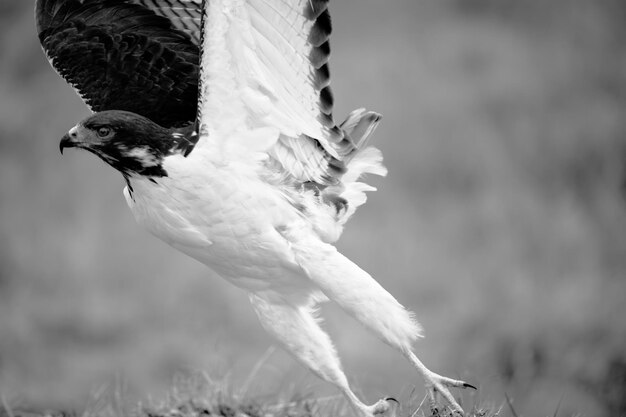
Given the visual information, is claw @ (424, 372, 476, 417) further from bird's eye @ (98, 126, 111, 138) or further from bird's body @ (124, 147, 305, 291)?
bird's eye @ (98, 126, 111, 138)

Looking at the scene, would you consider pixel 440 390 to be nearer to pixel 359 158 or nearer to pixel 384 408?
pixel 384 408

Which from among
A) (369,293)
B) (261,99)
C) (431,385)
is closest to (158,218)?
(261,99)

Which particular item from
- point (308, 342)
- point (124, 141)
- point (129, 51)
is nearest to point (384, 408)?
point (308, 342)

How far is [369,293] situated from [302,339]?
0.45 meters

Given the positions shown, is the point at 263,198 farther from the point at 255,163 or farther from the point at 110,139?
the point at 110,139

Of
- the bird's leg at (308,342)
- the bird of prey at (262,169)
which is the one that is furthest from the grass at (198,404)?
the bird of prey at (262,169)

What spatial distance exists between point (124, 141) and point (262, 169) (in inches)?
24.2

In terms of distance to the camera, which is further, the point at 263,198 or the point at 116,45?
the point at 116,45

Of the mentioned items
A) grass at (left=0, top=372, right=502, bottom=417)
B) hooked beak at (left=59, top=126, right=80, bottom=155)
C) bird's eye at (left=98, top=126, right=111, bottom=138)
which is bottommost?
grass at (left=0, top=372, right=502, bottom=417)

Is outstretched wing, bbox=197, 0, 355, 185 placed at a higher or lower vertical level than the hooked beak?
higher

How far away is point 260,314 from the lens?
13.6 ft

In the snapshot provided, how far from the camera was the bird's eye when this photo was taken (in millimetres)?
3668

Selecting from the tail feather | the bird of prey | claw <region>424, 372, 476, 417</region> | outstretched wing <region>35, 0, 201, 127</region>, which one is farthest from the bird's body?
claw <region>424, 372, 476, 417</region>

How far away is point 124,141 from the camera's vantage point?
3.65m
